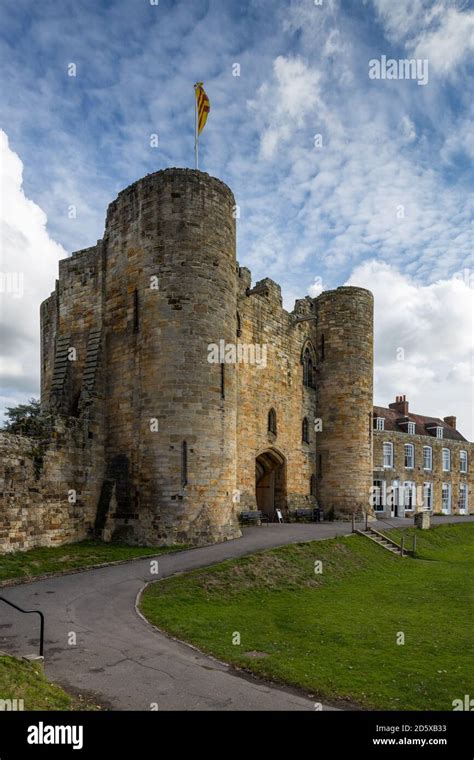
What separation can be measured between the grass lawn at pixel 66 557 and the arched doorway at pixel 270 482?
12.1 meters


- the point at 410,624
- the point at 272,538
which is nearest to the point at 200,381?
the point at 272,538

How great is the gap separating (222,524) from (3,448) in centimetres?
820

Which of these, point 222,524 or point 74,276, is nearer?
point 222,524

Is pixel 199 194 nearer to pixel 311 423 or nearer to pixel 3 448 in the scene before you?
pixel 3 448

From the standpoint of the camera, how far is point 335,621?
12883 mm

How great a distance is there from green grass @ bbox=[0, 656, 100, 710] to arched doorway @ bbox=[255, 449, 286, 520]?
76.3ft

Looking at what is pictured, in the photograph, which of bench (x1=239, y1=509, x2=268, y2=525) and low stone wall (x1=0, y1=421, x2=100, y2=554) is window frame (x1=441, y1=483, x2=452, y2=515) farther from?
low stone wall (x1=0, y1=421, x2=100, y2=554)

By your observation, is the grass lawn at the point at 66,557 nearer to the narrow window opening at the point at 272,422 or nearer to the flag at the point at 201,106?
the narrow window opening at the point at 272,422

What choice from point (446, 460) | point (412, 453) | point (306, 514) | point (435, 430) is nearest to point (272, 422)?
point (306, 514)

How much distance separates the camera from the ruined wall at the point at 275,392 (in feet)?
90.8

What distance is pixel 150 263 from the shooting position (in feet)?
72.7

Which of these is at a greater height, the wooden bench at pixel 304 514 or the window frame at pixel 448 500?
the wooden bench at pixel 304 514

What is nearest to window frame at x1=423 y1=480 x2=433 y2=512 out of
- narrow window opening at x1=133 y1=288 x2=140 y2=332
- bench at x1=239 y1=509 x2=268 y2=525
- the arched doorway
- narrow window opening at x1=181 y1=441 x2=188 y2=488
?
the arched doorway

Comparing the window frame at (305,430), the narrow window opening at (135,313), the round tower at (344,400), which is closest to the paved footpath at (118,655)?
the narrow window opening at (135,313)
